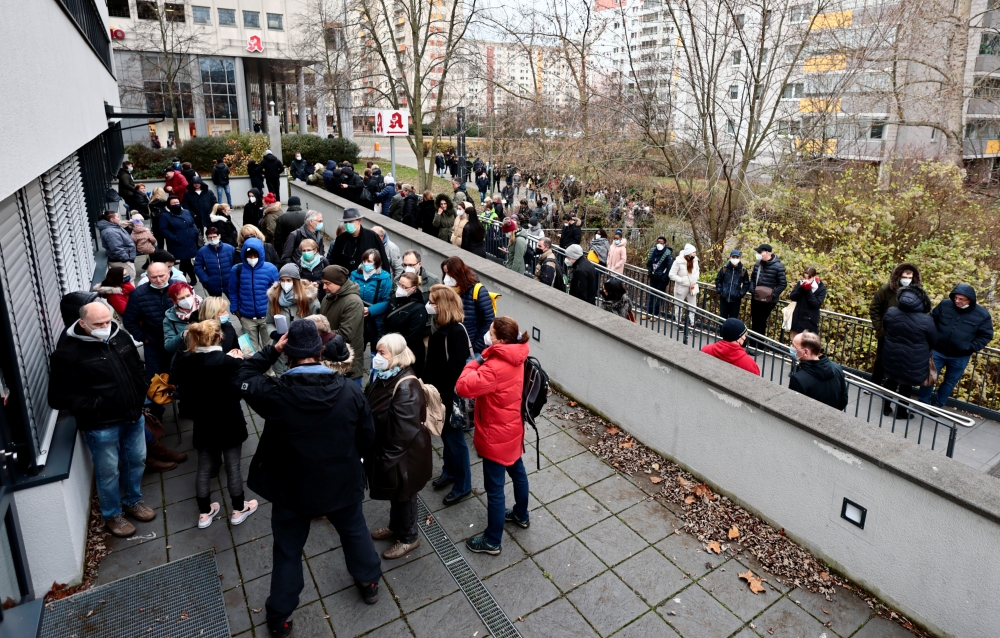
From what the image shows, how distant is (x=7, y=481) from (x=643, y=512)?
4582 millimetres

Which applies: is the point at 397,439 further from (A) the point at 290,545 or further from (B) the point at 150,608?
(B) the point at 150,608

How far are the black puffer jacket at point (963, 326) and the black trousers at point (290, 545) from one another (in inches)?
281

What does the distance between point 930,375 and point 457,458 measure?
5.78m

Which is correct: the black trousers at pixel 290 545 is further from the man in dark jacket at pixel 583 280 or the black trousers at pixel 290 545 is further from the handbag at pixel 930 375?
the handbag at pixel 930 375

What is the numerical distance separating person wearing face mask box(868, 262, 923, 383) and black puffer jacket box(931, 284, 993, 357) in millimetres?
442

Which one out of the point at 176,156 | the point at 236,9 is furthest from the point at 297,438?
the point at 236,9

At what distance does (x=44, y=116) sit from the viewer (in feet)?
19.0

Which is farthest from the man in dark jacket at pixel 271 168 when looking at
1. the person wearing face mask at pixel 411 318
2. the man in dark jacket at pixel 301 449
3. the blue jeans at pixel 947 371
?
the blue jeans at pixel 947 371

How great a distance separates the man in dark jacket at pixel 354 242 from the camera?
866 cm

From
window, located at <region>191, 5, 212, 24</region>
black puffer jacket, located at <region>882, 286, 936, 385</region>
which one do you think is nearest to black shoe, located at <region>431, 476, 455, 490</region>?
black puffer jacket, located at <region>882, 286, 936, 385</region>

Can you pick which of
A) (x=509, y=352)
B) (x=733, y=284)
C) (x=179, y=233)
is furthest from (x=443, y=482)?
(x=179, y=233)

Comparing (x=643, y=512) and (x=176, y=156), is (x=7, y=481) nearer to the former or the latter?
(x=643, y=512)

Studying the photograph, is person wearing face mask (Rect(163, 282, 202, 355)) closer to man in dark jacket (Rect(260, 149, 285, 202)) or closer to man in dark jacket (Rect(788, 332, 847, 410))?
man in dark jacket (Rect(788, 332, 847, 410))

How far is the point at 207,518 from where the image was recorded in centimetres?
514
